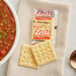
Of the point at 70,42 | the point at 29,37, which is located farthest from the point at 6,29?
the point at 70,42

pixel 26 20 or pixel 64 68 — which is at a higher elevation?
pixel 26 20

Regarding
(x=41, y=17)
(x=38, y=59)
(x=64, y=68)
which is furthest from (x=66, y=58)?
(x=41, y=17)

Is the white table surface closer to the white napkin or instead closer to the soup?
the white napkin

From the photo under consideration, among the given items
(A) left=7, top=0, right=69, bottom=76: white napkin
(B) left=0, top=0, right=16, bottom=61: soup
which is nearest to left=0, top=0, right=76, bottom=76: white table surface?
(A) left=7, top=0, right=69, bottom=76: white napkin

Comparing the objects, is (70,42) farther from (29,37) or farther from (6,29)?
(6,29)

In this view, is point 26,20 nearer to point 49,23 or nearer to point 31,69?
point 49,23

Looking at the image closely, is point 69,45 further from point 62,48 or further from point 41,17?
point 41,17

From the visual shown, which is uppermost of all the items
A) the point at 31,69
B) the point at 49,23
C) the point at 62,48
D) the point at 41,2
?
the point at 41,2

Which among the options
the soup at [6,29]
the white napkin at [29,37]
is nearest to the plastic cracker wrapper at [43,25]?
the white napkin at [29,37]
